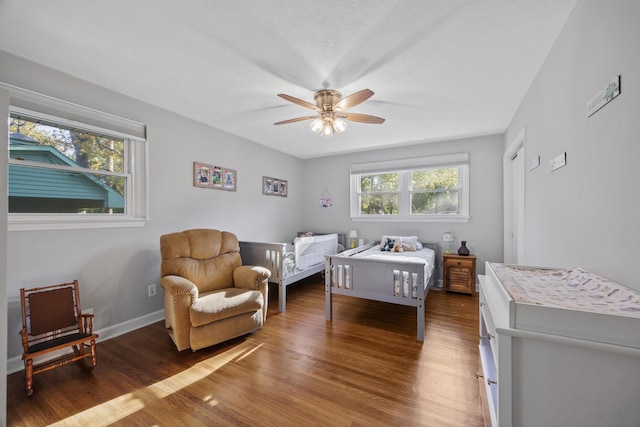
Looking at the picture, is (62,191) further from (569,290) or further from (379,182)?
(379,182)

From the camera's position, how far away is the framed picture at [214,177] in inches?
130

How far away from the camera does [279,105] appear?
2.79 metres

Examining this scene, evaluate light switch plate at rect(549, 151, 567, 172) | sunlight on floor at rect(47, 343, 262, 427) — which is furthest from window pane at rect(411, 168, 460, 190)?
sunlight on floor at rect(47, 343, 262, 427)

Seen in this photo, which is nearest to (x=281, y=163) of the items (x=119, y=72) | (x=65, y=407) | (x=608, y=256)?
(x=119, y=72)

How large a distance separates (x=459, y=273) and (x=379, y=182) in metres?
2.03

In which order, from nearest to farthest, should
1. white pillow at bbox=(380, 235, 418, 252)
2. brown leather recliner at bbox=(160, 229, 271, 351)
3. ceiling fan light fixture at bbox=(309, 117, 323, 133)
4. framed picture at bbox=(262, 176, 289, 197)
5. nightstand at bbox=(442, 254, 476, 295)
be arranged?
brown leather recliner at bbox=(160, 229, 271, 351), ceiling fan light fixture at bbox=(309, 117, 323, 133), nightstand at bbox=(442, 254, 476, 295), white pillow at bbox=(380, 235, 418, 252), framed picture at bbox=(262, 176, 289, 197)

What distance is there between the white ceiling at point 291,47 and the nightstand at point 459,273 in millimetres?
2067

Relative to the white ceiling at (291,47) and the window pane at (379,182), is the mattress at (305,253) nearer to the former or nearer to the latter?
the window pane at (379,182)

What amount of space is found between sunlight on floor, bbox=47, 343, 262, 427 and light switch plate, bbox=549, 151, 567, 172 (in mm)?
2728

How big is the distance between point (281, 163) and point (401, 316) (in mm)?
3322

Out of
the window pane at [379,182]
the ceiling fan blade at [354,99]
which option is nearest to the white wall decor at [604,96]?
the ceiling fan blade at [354,99]

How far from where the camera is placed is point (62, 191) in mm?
2291

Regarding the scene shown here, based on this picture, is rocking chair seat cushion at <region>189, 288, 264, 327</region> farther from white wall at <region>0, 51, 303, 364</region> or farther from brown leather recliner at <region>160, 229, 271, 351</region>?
white wall at <region>0, 51, 303, 364</region>

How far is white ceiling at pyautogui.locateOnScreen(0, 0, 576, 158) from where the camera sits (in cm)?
151
